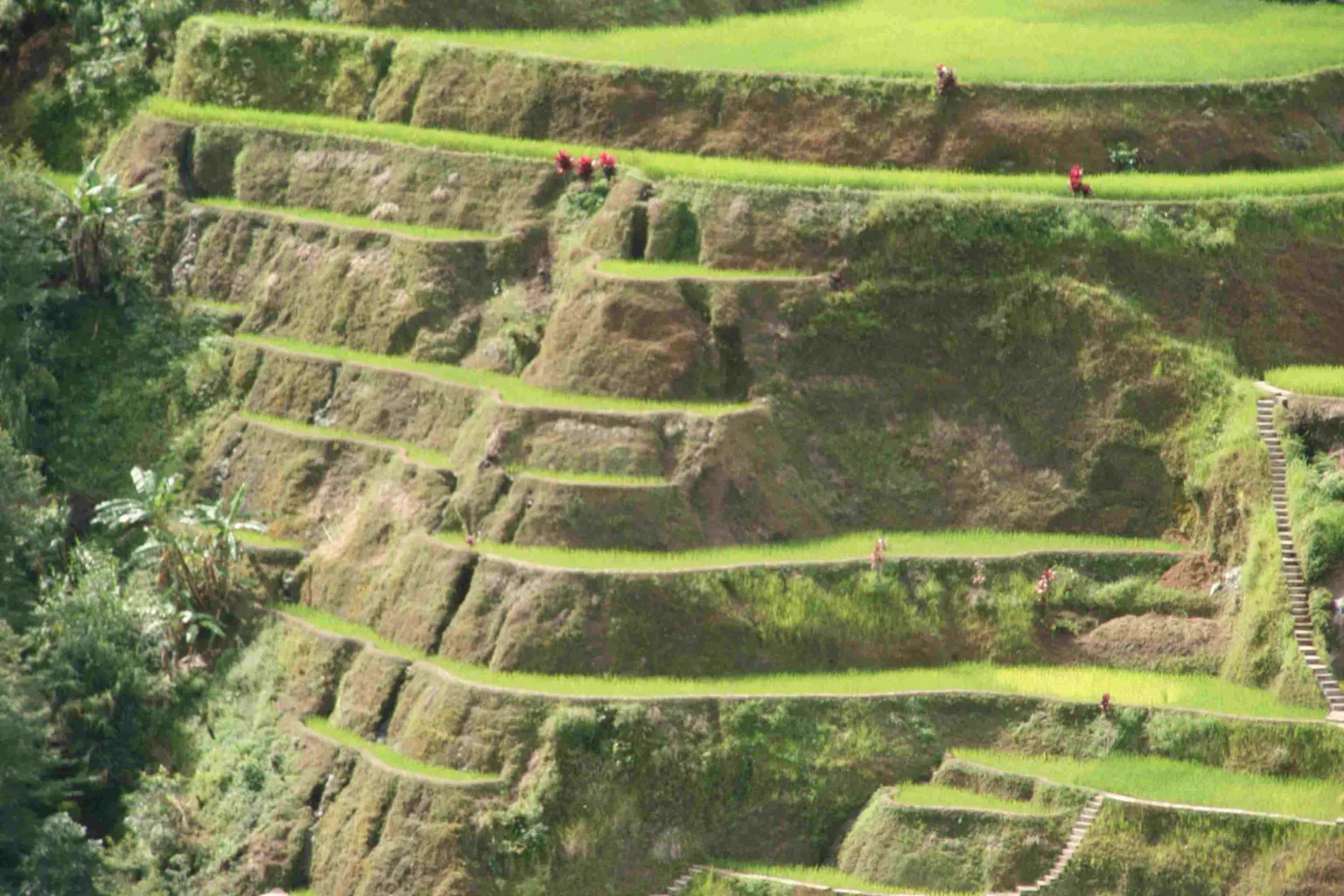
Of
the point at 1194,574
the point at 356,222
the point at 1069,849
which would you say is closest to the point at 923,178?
the point at 1194,574

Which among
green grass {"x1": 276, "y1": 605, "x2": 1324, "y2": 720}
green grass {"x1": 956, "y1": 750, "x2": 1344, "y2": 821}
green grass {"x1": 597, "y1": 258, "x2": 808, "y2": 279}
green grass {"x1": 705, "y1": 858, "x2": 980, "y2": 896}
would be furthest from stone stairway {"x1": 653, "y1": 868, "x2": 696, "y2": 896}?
green grass {"x1": 597, "y1": 258, "x2": 808, "y2": 279}

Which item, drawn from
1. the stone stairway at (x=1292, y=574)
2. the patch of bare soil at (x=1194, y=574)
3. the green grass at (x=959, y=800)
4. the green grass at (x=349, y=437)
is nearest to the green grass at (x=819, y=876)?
the green grass at (x=959, y=800)

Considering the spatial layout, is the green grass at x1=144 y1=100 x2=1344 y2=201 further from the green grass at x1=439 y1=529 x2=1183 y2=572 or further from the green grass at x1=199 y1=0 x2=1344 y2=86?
the green grass at x1=439 y1=529 x2=1183 y2=572

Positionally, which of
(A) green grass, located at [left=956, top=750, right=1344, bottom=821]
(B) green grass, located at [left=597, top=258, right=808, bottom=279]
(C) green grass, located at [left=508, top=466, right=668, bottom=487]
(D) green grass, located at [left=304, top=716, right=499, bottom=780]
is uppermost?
(B) green grass, located at [left=597, top=258, right=808, bottom=279]

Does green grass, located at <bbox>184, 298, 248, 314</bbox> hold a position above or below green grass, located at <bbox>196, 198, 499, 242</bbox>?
below

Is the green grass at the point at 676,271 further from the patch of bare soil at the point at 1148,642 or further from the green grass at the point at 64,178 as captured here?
the green grass at the point at 64,178

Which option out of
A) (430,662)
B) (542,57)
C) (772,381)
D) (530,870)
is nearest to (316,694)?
(430,662)

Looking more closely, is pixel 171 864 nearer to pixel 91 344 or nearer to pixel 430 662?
pixel 430 662

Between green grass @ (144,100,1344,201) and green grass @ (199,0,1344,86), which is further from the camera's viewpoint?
green grass @ (199,0,1344,86)
